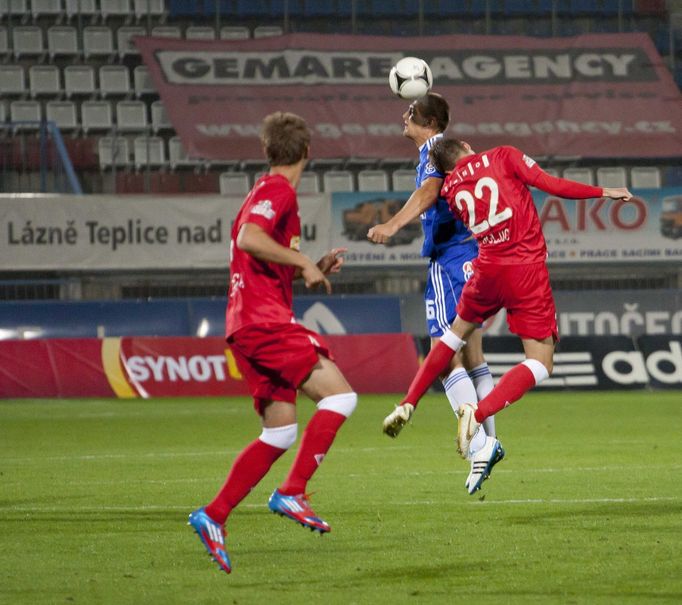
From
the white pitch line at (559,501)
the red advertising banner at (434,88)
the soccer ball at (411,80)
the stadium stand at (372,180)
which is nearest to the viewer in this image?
the white pitch line at (559,501)

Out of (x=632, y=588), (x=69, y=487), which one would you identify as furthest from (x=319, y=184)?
(x=632, y=588)

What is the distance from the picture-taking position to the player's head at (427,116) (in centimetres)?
847

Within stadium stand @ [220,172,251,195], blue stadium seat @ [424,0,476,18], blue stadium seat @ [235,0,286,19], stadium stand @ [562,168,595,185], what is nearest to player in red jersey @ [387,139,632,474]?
stadium stand @ [220,172,251,195]

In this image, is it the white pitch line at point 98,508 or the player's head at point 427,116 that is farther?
the player's head at point 427,116

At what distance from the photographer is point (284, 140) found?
5.72m

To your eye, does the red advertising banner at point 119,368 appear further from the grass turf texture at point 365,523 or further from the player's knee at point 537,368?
the player's knee at point 537,368

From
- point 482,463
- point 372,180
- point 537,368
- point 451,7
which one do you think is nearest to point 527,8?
point 451,7

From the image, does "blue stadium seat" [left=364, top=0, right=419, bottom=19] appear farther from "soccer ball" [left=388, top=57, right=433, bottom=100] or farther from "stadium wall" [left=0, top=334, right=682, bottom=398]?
"soccer ball" [left=388, top=57, right=433, bottom=100]

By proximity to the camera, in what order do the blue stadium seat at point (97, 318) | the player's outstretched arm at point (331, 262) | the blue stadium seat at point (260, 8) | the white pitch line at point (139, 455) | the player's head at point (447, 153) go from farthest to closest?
the blue stadium seat at point (260, 8), the blue stadium seat at point (97, 318), the white pitch line at point (139, 455), the player's head at point (447, 153), the player's outstretched arm at point (331, 262)

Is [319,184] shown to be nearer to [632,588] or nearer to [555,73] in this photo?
[555,73]

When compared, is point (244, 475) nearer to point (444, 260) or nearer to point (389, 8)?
point (444, 260)

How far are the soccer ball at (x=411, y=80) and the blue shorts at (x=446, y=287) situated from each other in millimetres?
1267

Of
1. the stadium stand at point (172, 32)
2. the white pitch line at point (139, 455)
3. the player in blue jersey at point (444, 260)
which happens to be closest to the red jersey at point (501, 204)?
the player in blue jersey at point (444, 260)

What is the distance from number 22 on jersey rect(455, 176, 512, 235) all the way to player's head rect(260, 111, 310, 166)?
2.05 meters
